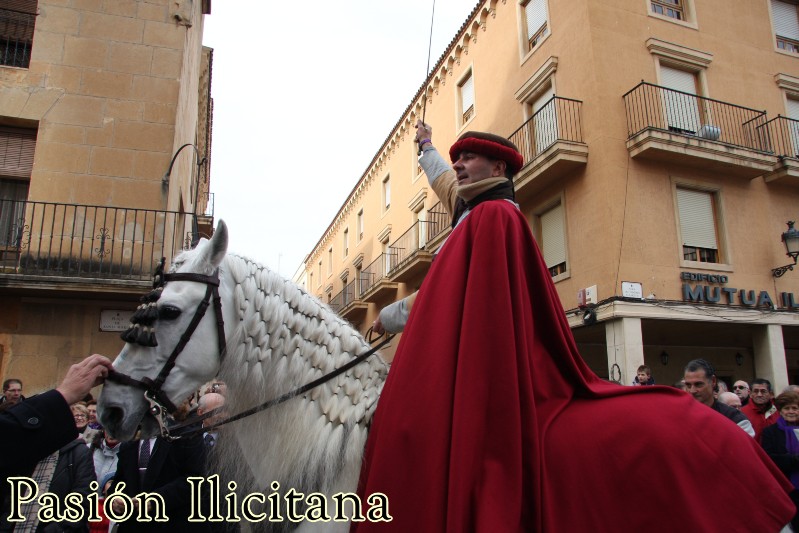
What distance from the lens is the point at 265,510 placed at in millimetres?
2193

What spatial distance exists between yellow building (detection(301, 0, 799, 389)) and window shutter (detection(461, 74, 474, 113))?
212 centimetres

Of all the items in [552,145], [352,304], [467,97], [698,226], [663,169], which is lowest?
[698,226]

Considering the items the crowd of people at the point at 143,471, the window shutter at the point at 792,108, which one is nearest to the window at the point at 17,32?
the crowd of people at the point at 143,471

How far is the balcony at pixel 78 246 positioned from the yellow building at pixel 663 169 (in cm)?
854

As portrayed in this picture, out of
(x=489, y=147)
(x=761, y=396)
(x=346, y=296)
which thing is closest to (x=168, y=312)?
(x=489, y=147)

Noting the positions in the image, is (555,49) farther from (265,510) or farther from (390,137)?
(265,510)

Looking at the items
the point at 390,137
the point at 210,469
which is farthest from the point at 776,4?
the point at 210,469

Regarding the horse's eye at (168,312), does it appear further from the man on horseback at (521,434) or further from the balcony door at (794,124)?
the balcony door at (794,124)

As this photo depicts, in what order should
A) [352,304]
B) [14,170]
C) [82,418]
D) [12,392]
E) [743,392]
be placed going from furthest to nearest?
[352,304], [14,170], [743,392], [12,392], [82,418]

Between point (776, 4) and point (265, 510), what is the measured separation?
62.0 feet

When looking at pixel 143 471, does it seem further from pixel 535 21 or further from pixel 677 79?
pixel 535 21

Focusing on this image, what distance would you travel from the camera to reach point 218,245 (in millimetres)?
2322

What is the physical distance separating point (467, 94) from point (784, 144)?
9.15 meters

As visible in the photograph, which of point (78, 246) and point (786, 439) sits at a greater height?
point (78, 246)
